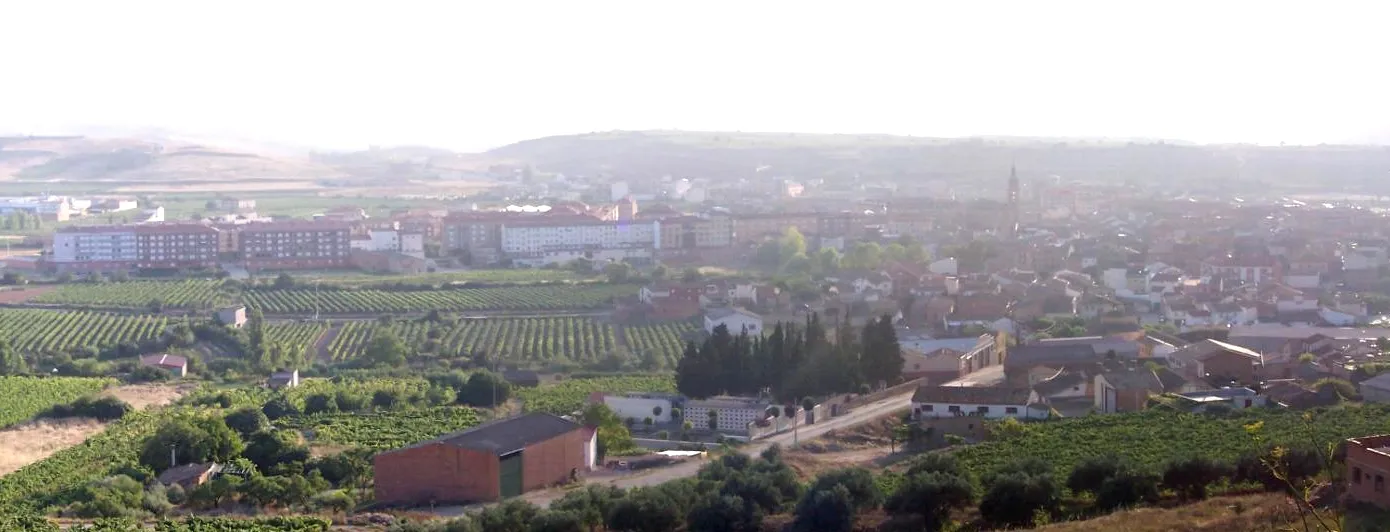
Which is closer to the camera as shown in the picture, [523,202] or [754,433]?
[754,433]

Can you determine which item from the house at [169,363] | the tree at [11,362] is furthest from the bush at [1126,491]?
the tree at [11,362]

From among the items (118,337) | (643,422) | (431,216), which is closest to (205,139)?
(431,216)

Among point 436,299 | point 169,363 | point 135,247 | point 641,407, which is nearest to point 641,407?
point 641,407

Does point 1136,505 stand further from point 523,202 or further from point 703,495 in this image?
point 523,202

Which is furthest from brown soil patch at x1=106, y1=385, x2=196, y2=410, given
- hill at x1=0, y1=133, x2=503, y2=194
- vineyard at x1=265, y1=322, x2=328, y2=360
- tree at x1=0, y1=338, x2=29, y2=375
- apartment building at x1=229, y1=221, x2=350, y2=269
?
hill at x1=0, y1=133, x2=503, y2=194

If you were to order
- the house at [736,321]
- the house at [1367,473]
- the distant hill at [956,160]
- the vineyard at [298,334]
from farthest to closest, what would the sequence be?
the distant hill at [956,160]
the vineyard at [298,334]
the house at [736,321]
the house at [1367,473]

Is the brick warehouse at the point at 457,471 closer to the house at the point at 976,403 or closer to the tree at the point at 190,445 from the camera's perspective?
the tree at the point at 190,445

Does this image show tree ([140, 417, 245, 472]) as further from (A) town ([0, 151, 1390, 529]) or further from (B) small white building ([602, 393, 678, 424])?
(B) small white building ([602, 393, 678, 424])
